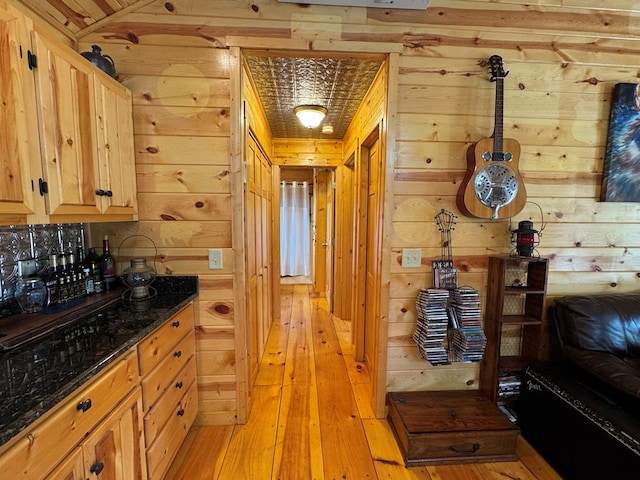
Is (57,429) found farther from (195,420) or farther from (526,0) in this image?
(526,0)

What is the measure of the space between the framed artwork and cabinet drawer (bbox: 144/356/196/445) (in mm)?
2818

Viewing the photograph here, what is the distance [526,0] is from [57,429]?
2940 mm

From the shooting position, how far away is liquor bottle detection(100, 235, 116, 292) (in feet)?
5.44

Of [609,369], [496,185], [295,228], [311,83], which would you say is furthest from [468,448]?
[295,228]

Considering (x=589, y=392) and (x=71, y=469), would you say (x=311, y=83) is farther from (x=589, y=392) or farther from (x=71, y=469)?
(x=589, y=392)

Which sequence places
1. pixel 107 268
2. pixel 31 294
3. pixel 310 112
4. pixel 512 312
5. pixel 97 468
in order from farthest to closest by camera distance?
pixel 310 112, pixel 512 312, pixel 107 268, pixel 31 294, pixel 97 468

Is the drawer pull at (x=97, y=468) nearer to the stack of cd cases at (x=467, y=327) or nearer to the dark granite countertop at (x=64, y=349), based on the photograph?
the dark granite countertop at (x=64, y=349)

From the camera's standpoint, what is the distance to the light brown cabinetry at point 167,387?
1.29 meters

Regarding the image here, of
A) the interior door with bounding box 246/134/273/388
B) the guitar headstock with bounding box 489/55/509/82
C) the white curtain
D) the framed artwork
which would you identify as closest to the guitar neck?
the guitar headstock with bounding box 489/55/509/82

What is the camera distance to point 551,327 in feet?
6.39

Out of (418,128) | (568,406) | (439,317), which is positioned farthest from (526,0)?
(568,406)

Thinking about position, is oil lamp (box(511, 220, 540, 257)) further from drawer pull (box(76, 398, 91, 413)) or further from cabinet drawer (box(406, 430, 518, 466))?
drawer pull (box(76, 398, 91, 413))

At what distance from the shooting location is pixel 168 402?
1452mm

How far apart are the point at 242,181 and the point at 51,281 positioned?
1.06 metres
